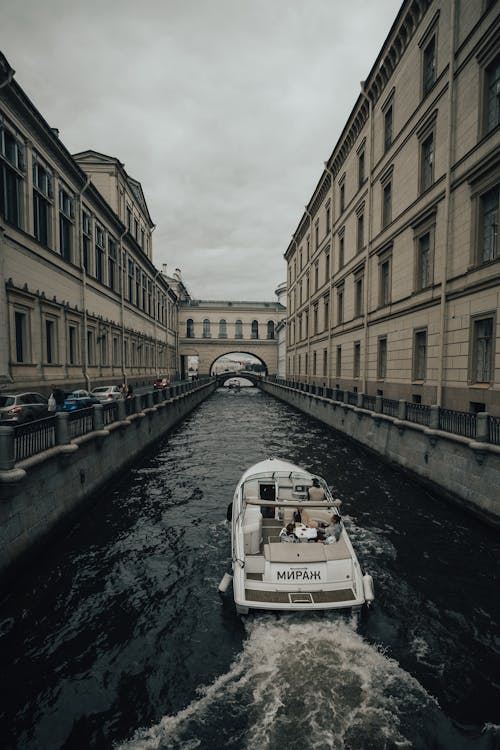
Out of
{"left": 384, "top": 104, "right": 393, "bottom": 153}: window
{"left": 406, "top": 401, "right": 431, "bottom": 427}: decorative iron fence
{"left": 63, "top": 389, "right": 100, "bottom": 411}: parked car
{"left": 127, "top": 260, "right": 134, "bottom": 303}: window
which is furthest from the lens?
{"left": 127, "top": 260, "right": 134, "bottom": 303}: window

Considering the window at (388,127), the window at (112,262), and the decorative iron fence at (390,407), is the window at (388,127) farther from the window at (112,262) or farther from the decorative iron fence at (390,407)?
the window at (112,262)

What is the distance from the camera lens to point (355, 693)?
5320 mm

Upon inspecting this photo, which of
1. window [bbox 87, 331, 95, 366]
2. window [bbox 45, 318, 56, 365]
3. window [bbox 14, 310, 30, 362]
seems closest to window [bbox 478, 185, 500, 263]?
window [bbox 14, 310, 30, 362]

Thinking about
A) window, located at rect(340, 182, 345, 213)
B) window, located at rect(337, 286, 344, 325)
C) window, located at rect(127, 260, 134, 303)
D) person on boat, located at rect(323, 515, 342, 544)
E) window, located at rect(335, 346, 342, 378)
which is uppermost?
window, located at rect(340, 182, 345, 213)

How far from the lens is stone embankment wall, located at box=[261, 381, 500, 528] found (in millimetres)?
10289

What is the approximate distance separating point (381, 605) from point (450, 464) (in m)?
6.23

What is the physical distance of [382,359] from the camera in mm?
22953

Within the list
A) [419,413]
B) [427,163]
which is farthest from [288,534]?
[427,163]

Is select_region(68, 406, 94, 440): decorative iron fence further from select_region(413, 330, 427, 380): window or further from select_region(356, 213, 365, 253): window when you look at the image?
select_region(356, 213, 365, 253): window

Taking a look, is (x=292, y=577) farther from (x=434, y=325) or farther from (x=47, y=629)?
A: (x=434, y=325)

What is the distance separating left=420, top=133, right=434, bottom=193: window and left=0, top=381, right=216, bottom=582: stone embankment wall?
56.9ft

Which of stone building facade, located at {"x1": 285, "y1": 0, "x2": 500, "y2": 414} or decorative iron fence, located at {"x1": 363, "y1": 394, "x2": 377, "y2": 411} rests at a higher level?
stone building facade, located at {"x1": 285, "y1": 0, "x2": 500, "y2": 414}

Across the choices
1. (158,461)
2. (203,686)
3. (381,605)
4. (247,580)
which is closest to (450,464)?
(381,605)

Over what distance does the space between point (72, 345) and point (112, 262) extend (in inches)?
465
